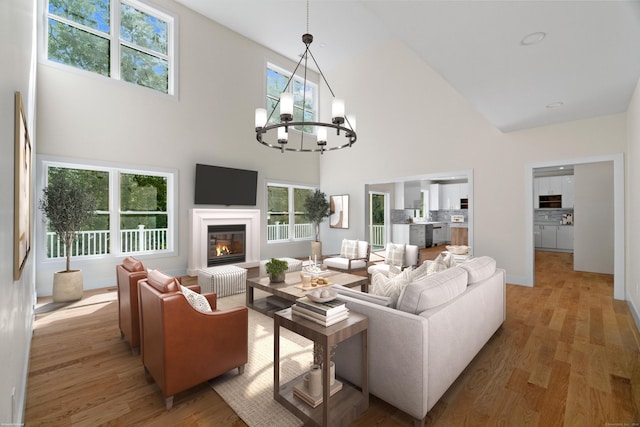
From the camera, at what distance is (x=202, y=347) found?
2.09 metres

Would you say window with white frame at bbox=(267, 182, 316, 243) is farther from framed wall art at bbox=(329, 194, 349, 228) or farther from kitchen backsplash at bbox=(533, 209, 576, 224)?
kitchen backsplash at bbox=(533, 209, 576, 224)

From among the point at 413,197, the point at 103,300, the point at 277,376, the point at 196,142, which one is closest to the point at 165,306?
the point at 277,376

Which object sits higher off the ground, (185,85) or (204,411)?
(185,85)

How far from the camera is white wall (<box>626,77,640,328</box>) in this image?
3.29 metres

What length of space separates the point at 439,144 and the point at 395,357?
5.28 meters

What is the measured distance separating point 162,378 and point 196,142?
201 inches

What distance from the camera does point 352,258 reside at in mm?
5789

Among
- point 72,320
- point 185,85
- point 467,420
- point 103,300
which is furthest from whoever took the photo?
point 185,85

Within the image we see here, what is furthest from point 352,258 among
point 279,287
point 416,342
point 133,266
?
point 416,342

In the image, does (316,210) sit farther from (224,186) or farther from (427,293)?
(427,293)

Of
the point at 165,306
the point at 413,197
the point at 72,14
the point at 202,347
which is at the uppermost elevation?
the point at 72,14

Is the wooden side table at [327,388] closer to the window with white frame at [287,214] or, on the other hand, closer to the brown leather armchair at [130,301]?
the brown leather armchair at [130,301]

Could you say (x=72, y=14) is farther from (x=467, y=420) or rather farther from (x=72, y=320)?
(x=467, y=420)

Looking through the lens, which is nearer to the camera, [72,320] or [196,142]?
[72,320]
